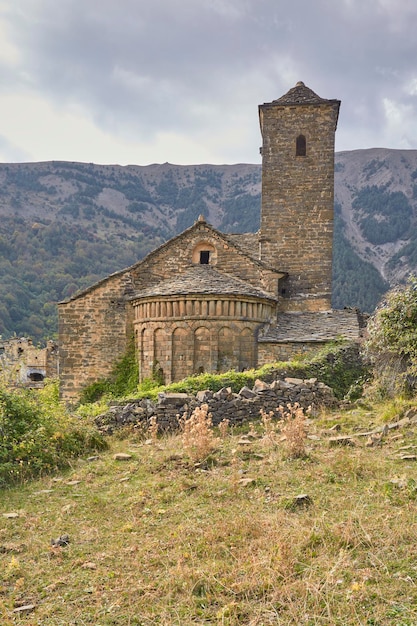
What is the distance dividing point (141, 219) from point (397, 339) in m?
118

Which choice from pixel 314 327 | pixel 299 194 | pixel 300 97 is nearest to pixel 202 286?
pixel 314 327

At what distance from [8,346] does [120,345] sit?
19.3m

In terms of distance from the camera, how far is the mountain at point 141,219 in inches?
2594

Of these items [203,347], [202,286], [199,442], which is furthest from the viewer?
[202,286]

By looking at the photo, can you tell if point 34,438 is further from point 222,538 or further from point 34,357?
point 34,357

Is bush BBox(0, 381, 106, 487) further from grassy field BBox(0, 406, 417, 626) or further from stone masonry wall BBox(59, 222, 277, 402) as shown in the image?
stone masonry wall BBox(59, 222, 277, 402)

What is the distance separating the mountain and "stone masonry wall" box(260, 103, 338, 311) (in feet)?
112

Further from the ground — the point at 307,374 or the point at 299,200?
the point at 299,200

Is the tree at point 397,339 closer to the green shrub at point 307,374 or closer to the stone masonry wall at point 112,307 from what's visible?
the green shrub at point 307,374

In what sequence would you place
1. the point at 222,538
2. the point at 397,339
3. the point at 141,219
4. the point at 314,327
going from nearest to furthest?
the point at 222,538 < the point at 397,339 < the point at 314,327 < the point at 141,219

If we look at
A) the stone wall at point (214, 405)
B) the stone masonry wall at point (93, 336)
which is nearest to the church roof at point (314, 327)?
the stone masonry wall at point (93, 336)

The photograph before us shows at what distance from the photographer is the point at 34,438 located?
8.26 m

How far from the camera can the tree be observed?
Answer: 953cm

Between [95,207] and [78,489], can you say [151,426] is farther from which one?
A: [95,207]
